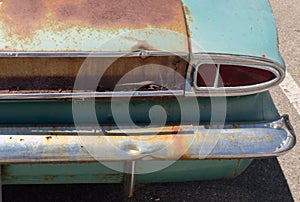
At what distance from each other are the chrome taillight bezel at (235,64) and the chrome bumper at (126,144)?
0.53 ft

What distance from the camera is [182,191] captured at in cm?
300

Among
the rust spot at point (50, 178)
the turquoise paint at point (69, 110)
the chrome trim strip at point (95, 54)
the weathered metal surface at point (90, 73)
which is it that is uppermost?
the chrome trim strip at point (95, 54)

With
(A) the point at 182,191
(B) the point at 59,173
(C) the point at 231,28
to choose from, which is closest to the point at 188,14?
(C) the point at 231,28

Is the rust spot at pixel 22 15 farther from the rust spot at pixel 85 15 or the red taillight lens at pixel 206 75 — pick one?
the red taillight lens at pixel 206 75

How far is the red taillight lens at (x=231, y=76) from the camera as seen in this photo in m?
2.17

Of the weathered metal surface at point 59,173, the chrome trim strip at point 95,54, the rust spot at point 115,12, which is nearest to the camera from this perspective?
the chrome trim strip at point 95,54

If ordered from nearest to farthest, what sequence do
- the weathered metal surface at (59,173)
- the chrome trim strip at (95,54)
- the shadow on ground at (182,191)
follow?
1. the chrome trim strip at (95,54)
2. the weathered metal surface at (59,173)
3. the shadow on ground at (182,191)

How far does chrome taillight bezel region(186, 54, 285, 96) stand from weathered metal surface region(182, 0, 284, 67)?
0.9 inches

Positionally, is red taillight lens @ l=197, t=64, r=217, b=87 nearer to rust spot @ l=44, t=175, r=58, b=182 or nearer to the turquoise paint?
the turquoise paint

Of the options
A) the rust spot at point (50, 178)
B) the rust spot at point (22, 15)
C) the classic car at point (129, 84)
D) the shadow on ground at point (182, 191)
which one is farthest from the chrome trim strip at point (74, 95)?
the shadow on ground at point (182, 191)

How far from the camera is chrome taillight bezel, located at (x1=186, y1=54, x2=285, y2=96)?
212cm

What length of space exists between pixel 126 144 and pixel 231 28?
0.67 m

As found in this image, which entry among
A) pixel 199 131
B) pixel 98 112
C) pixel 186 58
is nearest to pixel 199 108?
pixel 199 131

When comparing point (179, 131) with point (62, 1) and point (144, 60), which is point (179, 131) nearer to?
point (144, 60)
